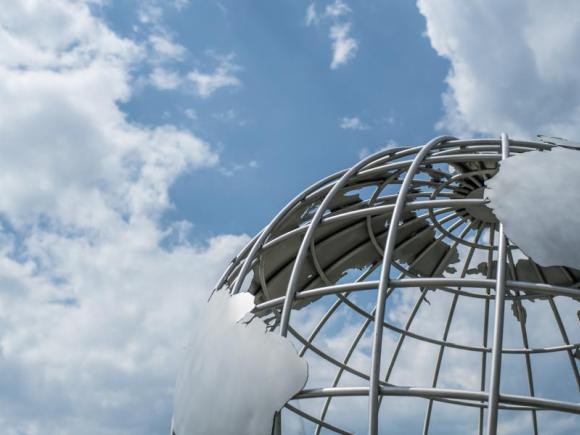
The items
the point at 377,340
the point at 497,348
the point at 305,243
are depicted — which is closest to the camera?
the point at 497,348

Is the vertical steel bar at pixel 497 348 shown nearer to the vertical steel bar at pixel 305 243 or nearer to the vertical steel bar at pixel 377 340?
the vertical steel bar at pixel 377 340

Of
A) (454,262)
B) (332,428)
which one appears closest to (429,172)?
(454,262)

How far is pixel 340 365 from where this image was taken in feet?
40.1

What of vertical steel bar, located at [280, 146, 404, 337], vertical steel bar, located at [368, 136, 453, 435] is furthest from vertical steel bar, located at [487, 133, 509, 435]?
vertical steel bar, located at [280, 146, 404, 337]

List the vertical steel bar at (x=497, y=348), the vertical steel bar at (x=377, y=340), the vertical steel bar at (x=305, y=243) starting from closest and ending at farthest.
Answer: the vertical steel bar at (x=497, y=348), the vertical steel bar at (x=377, y=340), the vertical steel bar at (x=305, y=243)

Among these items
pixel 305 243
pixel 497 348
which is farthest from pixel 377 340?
pixel 305 243

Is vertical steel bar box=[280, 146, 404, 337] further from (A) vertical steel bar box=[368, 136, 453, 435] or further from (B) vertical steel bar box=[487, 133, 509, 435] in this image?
(B) vertical steel bar box=[487, 133, 509, 435]

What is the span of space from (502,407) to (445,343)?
1647 millimetres

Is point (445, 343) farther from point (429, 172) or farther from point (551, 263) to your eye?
point (551, 263)

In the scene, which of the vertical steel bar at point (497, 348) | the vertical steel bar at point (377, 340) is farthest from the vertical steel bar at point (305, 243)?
the vertical steel bar at point (497, 348)

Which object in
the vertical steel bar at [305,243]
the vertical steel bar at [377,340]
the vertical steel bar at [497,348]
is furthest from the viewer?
the vertical steel bar at [305,243]

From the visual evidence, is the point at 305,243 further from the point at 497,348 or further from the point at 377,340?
the point at 497,348

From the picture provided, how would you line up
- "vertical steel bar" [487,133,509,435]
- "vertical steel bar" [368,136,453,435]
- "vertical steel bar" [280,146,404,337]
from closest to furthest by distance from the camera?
"vertical steel bar" [487,133,509,435]
"vertical steel bar" [368,136,453,435]
"vertical steel bar" [280,146,404,337]

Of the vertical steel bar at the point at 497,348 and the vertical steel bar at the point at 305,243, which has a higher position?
the vertical steel bar at the point at 305,243
